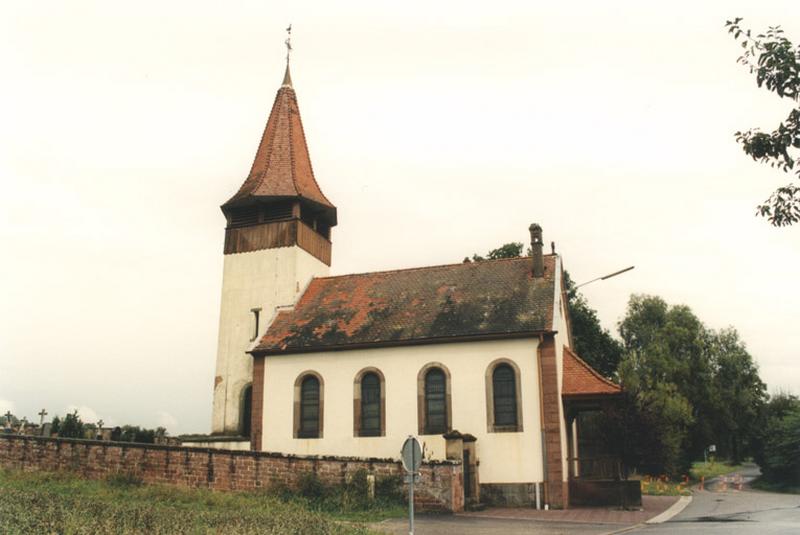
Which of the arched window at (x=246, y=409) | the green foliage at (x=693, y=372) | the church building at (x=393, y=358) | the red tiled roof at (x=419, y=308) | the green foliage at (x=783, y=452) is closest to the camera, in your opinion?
the church building at (x=393, y=358)

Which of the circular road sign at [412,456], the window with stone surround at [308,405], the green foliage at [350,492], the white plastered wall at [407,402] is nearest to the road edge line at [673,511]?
the white plastered wall at [407,402]

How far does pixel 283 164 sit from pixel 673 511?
21.0 metres

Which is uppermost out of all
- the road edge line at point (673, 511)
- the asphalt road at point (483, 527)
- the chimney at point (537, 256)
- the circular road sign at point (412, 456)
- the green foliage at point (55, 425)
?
the chimney at point (537, 256)

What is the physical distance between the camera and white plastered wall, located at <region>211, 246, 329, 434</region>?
1156 inches

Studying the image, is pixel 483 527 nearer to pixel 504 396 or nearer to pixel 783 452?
pixel 504 396

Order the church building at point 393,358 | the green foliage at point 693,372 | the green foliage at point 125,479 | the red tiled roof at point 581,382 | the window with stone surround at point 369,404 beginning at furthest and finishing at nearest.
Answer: the green foliage at point 693,372 < the window with stone surround at point 369,404 < the red tiled roof at point 581,382 < the church building at point 393,358 < the green foliage at point 125,479

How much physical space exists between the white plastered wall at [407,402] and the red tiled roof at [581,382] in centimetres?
156

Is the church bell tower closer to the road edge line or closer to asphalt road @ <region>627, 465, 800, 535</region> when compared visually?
the road edge line

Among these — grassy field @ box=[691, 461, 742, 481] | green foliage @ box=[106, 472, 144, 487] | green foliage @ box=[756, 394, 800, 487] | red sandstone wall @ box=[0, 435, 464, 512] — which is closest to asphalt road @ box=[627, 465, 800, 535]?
red sandstone wall @ box=[0, 435, 464, 512]

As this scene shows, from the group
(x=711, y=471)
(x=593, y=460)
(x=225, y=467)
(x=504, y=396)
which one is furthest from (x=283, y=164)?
(x=711, y=471)

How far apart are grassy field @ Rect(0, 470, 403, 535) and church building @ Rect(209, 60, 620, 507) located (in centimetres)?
575

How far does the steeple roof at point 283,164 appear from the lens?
31.9m

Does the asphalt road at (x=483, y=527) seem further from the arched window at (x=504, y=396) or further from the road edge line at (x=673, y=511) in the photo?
the arched window at (x=504, y=396)

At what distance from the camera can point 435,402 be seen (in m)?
25.1
